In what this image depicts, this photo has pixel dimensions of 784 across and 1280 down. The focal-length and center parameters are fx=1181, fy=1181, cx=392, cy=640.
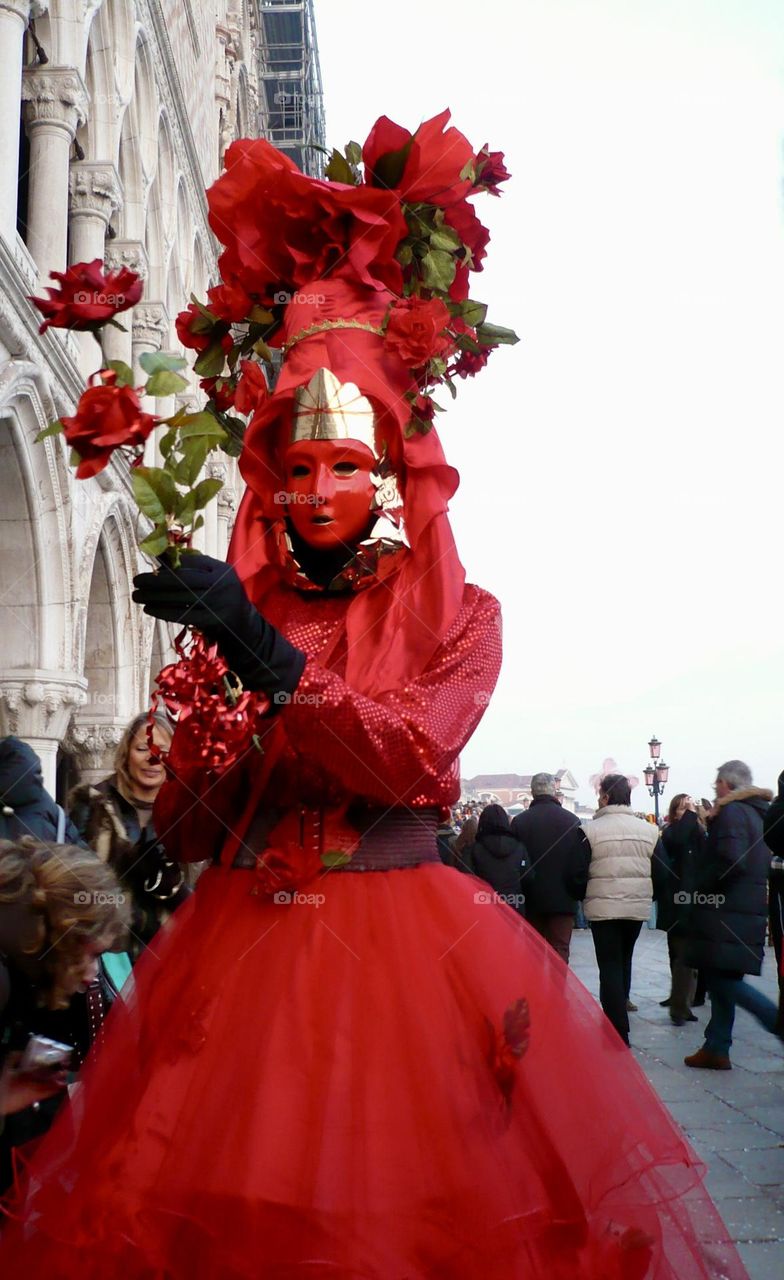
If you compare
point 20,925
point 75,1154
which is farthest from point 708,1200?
point 20,925

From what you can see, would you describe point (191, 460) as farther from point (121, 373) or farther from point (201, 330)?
point (201, 330)

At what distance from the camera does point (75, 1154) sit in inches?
63.1

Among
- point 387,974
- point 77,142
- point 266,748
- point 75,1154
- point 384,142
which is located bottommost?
point 75,1154

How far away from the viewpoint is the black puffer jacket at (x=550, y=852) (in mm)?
7023

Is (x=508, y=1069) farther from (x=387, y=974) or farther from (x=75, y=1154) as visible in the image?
(x=75, y=1154)

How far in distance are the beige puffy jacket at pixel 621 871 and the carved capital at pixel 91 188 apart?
7.47m

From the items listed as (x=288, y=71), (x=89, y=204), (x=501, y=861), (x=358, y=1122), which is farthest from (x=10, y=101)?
(x=288, y=71)

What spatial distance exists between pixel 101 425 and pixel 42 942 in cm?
123

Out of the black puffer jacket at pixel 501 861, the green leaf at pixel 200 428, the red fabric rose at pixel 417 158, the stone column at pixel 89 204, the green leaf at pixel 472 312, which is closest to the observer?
the green leaf at pixel 200 428

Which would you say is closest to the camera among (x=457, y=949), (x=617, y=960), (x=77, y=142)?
(x=457, y=949)

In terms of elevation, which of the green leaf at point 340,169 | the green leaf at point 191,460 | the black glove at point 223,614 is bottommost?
the black glove at point 223,614

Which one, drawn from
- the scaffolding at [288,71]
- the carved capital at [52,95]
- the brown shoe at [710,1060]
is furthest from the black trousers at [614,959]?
the scaffolding at [288,71]

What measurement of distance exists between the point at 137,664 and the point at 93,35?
6.15m

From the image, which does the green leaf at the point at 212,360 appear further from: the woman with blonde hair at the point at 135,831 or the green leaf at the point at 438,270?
the woman with blonde hair at the point at 135,831
